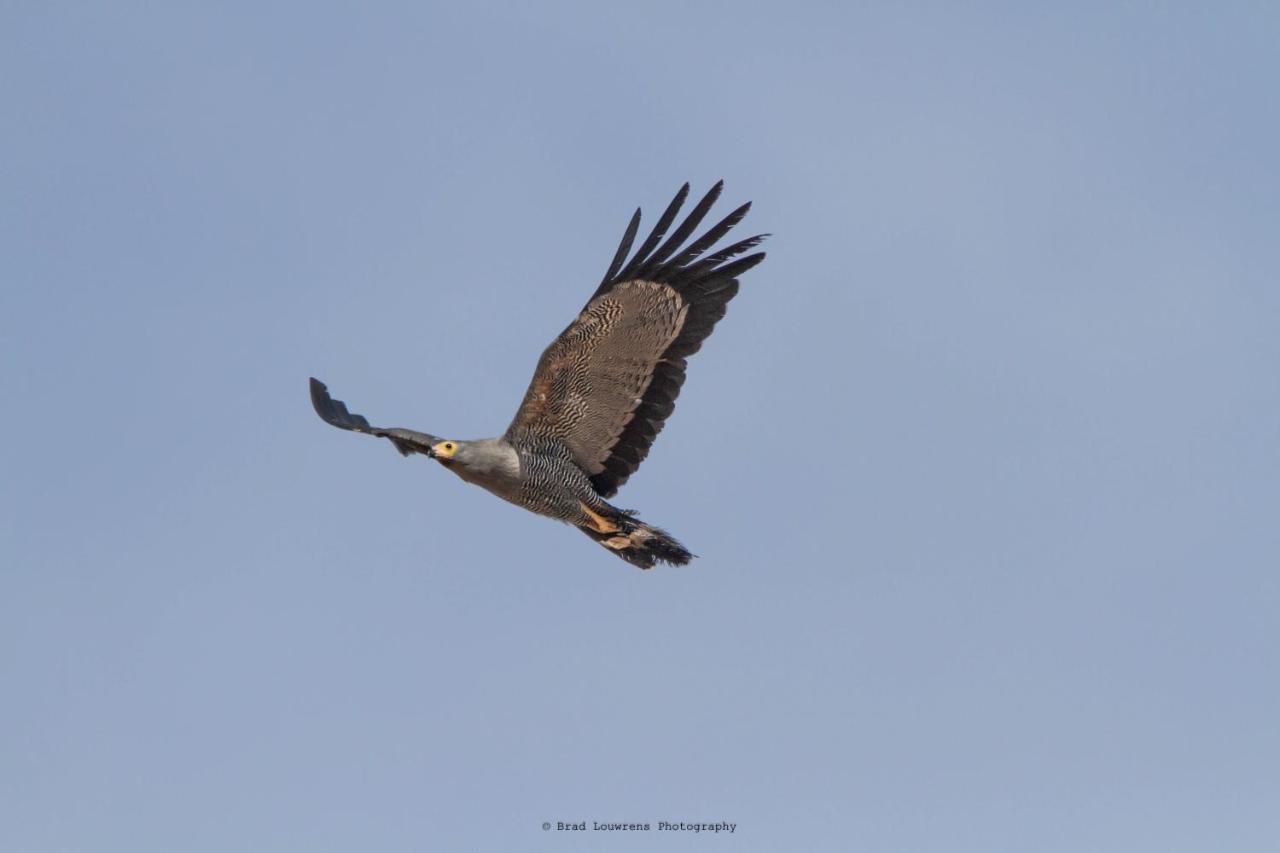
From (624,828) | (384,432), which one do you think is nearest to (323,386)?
(384,432)

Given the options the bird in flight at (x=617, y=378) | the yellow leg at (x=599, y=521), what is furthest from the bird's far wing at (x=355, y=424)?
the yellow leg at (x=599, y=521)

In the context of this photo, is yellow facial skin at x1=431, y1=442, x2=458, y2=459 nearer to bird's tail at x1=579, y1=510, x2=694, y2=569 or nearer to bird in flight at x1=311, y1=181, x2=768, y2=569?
bird in flight at x1=311, y1=181, x2=768, y2=569

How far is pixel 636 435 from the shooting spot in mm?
27094

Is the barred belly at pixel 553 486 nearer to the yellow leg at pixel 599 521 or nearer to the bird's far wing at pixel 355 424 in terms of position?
the yellow leg at pixel 599 521

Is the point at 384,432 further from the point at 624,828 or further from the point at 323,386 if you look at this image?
the point at 624,828

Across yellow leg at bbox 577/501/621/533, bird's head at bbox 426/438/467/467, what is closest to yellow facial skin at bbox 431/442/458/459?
bird's head at bbox 426/438/467/467

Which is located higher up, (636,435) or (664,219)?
(664,219)

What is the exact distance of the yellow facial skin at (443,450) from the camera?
2581 centimetres

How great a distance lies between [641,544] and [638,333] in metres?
2.54

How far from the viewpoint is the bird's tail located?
1036 inches

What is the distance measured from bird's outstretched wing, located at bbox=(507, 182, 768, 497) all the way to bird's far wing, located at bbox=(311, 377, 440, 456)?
4.35ft

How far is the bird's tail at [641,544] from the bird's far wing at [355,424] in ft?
8.03

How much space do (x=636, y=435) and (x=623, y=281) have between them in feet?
6.30

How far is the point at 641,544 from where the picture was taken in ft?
86.8
